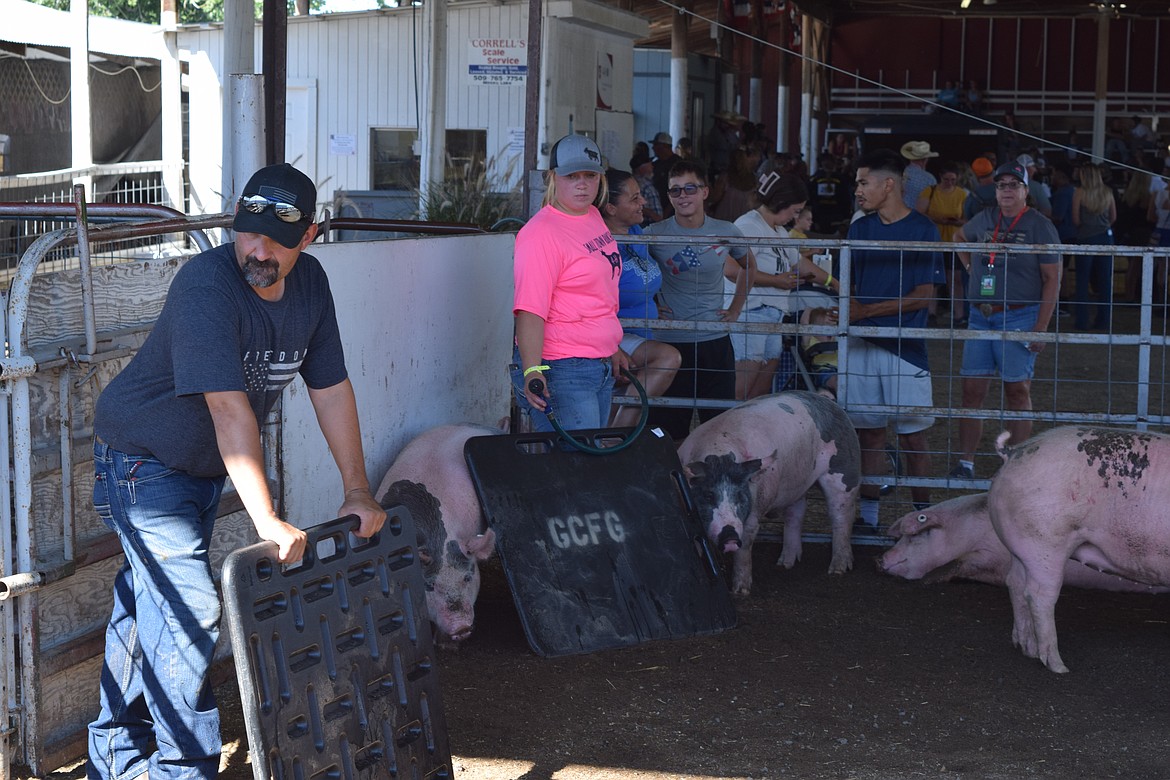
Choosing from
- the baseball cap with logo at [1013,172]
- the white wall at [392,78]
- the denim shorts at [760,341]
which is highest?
the white wall at [392,78]

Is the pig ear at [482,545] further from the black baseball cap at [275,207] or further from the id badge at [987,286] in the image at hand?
the id badge at [987,286]

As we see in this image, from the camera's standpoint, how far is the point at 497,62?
12.8 metres

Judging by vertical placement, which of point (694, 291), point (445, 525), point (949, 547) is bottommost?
point (949, 547)

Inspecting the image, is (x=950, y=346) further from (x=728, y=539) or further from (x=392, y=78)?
(x=392, y=78)

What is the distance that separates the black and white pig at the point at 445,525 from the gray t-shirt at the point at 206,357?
1541 mm

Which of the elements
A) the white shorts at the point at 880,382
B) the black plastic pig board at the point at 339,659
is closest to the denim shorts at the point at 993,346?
the white shorts at the point at 880,382

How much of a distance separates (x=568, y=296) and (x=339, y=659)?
7.14ft

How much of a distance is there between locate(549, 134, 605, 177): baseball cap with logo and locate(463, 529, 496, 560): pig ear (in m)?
1.40

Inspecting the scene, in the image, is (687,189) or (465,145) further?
(465,145)

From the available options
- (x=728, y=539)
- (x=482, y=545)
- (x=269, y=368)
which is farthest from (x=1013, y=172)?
(x=269, y=368)

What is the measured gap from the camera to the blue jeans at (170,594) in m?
3.10

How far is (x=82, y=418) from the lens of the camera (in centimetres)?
381

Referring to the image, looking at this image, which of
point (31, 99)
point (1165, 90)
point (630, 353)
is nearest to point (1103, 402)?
point (630, 353)

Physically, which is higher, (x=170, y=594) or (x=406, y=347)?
(x=406, y=347)
